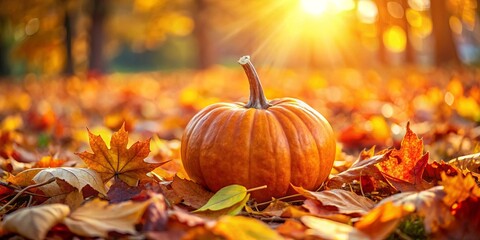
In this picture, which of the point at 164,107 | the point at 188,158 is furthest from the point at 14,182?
the point at 164,107

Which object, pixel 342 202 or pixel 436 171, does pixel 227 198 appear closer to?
pixel 342 202

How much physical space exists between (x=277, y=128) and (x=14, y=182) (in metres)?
0.92

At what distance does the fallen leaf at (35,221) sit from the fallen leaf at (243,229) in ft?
1.38

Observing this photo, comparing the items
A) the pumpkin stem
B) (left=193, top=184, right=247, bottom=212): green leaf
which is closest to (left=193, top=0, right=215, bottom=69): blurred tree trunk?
the pumpkin stem

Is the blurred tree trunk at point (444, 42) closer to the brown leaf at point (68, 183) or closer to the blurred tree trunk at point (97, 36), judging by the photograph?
the blurred tree trunk at point (97, 36)

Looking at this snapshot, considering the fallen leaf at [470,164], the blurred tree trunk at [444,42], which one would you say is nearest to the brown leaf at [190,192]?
the fallen leaf at [470,164]

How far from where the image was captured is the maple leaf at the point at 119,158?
1.92 meters

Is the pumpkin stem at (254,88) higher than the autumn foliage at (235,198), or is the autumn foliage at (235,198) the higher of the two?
the pumpkin stem at (254,88)

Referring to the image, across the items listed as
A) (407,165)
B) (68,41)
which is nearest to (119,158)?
(407,165)

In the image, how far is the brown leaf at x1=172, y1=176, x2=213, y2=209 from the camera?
1.90 meters

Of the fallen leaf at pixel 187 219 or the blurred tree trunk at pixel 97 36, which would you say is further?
the blurred tree trunk at pixel 97 36

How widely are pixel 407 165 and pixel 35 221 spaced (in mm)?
1158

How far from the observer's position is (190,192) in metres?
1.95

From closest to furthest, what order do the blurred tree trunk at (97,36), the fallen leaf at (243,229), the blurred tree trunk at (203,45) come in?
the fallen leaf at (243,229)
the blurred tree trunk at (97,36)
the blurred tree trunk at (203,45)
